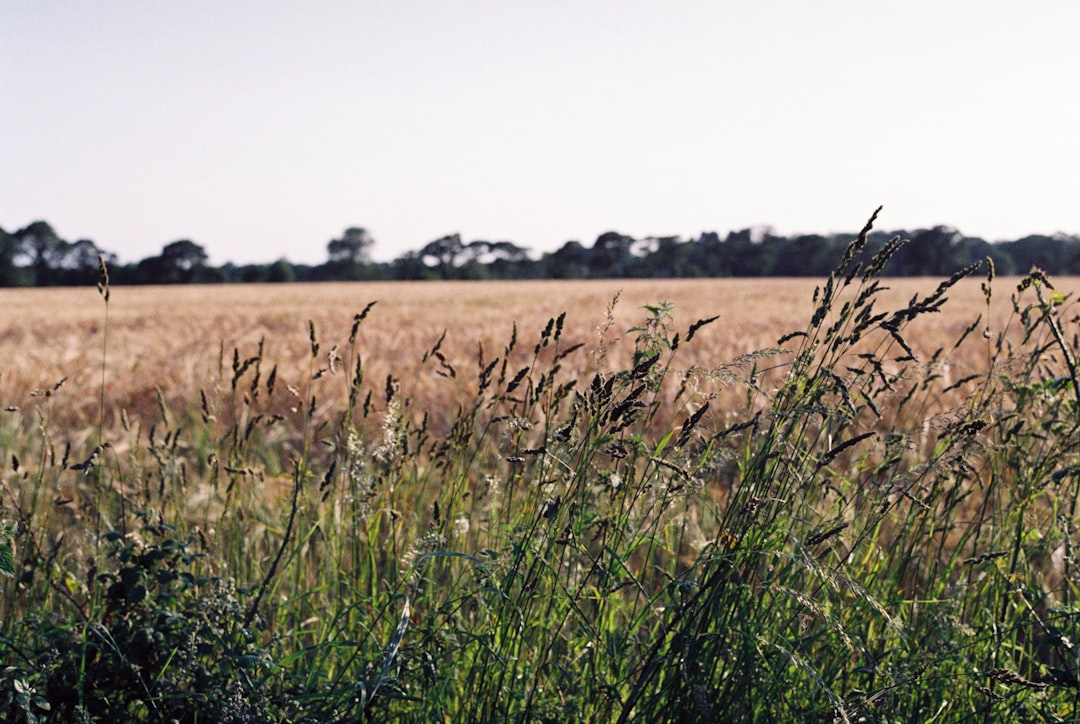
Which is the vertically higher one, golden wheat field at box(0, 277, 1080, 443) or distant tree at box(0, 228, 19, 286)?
distant tree at box(0, 228, 19, 286)

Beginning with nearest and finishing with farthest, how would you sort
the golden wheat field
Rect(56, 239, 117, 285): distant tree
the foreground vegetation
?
the foreground vegetation, the golden wheat field, Rect(56, 239, 117, 285): distant tree

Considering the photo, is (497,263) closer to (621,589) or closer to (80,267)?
(80,267)

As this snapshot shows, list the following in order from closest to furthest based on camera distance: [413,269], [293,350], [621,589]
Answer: [621,589] → [293,350] → [413,269]

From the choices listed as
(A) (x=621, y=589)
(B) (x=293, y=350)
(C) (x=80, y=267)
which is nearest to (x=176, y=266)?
(C) (x=80, y=267)

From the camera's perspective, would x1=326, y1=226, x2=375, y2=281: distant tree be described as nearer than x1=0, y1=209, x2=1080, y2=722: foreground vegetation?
No

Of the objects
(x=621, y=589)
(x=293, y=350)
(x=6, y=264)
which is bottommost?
(x=621, y=589)

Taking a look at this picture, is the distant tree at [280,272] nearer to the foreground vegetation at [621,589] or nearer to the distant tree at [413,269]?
the distant tree at [413,269]

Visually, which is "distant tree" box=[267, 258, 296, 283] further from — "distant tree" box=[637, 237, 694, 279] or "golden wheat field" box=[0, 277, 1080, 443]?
"golden wheat field" box=[0, 277, 1080, 443]

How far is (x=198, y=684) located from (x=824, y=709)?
120 centimetres

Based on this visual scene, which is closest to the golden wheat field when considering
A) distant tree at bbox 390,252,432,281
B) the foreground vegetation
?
the foreground vegetation

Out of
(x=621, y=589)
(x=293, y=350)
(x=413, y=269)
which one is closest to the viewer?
(x=621, y=589)

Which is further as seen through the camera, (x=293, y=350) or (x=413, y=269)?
(x=413, y=269)

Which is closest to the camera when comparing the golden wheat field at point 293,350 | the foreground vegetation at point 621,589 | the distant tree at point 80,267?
the foreground vegetation at point 621,589

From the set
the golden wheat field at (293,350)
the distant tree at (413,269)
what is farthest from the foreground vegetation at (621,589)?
the distant tree at (413,269)
